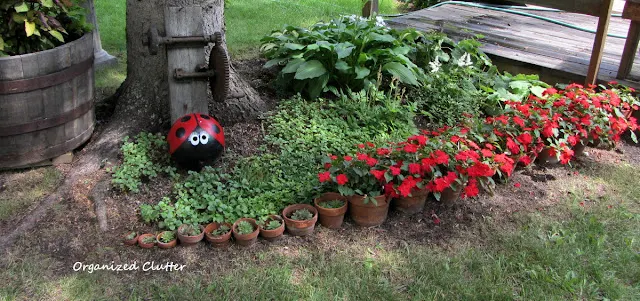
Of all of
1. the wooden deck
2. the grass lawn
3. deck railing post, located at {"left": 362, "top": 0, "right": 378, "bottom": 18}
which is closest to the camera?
the grass lawn

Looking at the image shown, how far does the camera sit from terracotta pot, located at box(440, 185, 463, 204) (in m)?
3.51

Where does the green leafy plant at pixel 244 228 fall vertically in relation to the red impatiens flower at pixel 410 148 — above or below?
below

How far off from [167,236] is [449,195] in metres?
1.72

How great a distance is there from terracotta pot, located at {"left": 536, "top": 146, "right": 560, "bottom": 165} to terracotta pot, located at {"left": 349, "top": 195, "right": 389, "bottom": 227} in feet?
4.89

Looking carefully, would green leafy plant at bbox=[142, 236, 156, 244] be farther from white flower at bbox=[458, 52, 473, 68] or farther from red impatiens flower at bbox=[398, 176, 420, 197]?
white flower at bbox=[458, 52, 473, 68]

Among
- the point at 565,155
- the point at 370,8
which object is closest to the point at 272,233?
the point at 565,155

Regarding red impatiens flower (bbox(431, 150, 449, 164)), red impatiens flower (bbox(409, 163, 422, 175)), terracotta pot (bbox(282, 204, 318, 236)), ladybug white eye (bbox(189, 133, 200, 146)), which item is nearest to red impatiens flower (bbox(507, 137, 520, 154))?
red impatiens flower (bbox(431, 150, 449, 164))

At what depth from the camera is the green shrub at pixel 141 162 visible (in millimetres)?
3422

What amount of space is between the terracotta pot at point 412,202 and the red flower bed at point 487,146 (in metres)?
0.09

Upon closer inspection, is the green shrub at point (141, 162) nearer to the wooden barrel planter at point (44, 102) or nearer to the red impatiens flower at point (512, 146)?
the wooden barrel planter at point (44, 102)

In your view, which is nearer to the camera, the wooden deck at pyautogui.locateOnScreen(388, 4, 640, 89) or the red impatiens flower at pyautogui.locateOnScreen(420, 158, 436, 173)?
the red impatiens flower at pyautogui.locateOnScreen(420, 158, 436, 173)

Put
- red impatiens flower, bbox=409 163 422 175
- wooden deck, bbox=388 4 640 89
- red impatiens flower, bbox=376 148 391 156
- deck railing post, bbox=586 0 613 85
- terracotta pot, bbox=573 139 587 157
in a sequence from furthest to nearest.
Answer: wooden deck, bbox=388 4 640 89, deck railing post, bbox=586 0 613 85, terracotta pot, bbox=573 139 587 157, red impatiens flower, bbox=376 148 391 156, red impatiens flower, bbox=409 163 422 175

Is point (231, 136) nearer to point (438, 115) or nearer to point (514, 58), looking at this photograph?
point (438, 115)

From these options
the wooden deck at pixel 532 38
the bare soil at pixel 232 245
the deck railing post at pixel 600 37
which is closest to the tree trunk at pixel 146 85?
the bare soil at pixel 232 245
